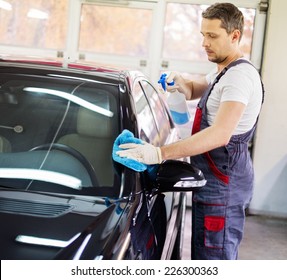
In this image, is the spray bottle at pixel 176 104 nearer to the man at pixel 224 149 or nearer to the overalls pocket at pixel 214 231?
the man at pixel 224 149

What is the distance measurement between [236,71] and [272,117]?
295 cm

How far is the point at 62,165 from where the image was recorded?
1806 mm

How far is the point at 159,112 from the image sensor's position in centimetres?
287

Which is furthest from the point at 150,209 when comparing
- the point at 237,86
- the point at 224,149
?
the point at 237,86

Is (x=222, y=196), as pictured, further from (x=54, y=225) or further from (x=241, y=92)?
(x=54, y=225)

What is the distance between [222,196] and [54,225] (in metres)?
0.96

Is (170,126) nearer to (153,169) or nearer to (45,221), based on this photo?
(153,169)

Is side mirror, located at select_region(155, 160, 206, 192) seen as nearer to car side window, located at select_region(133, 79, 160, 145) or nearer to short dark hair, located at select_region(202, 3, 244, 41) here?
car side window, located at select_region(133, 79, 160, 145)

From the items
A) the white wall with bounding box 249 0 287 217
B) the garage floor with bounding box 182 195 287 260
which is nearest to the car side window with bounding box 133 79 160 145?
the garage floor with bounding box 182 195 287 260

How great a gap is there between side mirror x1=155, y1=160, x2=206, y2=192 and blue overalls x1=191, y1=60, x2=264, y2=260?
1.17ft

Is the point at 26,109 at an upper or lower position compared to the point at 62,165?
upper

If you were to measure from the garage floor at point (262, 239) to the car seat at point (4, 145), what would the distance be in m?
2.00
